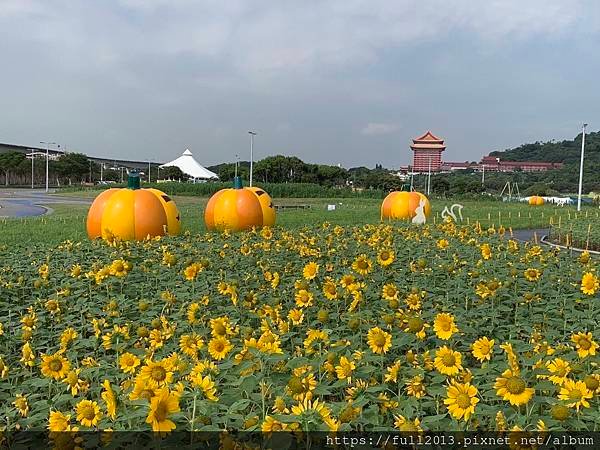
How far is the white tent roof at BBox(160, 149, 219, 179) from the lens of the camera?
8094 centimetres

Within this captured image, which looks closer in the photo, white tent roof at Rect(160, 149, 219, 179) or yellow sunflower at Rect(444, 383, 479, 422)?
yellow sunflower at Rect(444, 383, 479, 422)

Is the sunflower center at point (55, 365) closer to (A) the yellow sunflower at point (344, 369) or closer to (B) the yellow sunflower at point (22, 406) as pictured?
(B) the yellow sunflower at point (22, 406)

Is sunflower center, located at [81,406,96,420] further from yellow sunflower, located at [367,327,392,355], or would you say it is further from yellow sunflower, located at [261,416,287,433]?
yellow sunflower, located at [367,327,392,355]

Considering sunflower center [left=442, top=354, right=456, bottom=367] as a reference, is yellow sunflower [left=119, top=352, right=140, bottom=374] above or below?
below

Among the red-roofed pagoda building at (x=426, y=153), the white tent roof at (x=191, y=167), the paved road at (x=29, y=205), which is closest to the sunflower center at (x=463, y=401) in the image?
the paved road at (x=29, y=205)

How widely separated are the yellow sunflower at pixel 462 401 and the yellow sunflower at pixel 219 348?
0.89 m

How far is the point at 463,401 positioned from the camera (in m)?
1.79

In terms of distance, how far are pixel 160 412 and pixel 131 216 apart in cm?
834

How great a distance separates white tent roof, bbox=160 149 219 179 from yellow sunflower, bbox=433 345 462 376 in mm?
79115

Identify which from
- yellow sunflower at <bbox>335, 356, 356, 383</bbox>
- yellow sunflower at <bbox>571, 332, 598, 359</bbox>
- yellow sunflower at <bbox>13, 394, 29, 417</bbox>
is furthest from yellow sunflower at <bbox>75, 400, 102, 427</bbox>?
yellow sunflower at <bbox>571, 332, 598, 359</bbox>

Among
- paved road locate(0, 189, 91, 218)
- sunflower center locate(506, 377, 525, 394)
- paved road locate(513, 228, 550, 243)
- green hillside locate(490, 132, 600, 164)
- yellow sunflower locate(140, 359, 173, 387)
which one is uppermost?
green hillside locate(490, 132, 600, 164)

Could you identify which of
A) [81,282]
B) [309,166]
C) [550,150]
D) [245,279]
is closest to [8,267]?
[81,282]

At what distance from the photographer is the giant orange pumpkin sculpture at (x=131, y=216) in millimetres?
9500

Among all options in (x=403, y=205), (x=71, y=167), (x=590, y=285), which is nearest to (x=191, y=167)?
(x=71, y=167)
